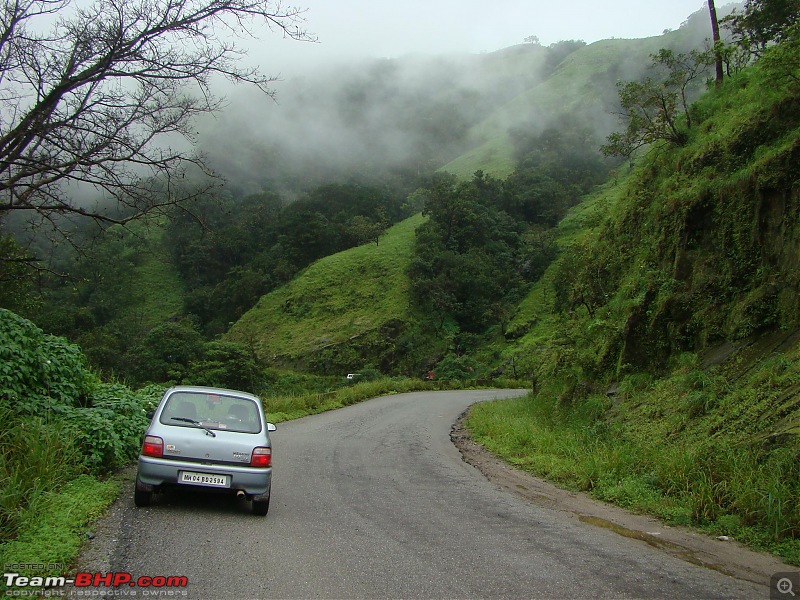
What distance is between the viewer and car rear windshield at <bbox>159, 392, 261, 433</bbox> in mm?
6512

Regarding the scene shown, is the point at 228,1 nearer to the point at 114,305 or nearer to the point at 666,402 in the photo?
the point at 666,402

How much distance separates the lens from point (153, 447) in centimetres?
602

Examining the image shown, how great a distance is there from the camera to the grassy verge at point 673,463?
228 inches

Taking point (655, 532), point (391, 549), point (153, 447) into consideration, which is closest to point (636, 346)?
point (655, 532)

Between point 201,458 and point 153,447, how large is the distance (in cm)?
53

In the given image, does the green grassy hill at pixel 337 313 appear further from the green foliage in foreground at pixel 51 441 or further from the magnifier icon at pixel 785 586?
the magnifier icon at pixel 785 586

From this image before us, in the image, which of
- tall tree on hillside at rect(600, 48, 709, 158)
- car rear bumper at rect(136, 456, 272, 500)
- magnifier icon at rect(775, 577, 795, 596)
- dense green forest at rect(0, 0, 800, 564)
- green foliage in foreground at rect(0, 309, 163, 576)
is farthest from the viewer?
tall tree on hillside at rect(600, 48, 709, 158)

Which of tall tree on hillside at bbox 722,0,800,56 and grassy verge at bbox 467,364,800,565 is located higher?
tall tree on hillside at bbox 722,0,800,56

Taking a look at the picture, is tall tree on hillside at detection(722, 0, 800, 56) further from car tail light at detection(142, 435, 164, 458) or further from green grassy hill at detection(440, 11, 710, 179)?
green grassy hill at detection(440, 11, 710, 179)

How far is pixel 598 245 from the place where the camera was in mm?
16141

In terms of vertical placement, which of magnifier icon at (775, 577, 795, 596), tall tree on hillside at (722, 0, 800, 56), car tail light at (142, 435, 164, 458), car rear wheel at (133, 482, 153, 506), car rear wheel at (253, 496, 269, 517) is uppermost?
tall tree on hillside at (722, 0, 800, 56)

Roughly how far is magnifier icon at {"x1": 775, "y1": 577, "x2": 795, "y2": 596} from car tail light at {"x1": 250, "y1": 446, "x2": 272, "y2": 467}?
509 centimetres

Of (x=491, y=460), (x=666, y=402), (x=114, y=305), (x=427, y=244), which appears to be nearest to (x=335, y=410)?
(x=491, y=460)

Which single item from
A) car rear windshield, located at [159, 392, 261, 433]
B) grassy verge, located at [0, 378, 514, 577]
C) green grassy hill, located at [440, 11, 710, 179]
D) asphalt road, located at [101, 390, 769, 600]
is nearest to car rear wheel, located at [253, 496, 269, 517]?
asphalt road, located at [101, 390, 769, 600]
